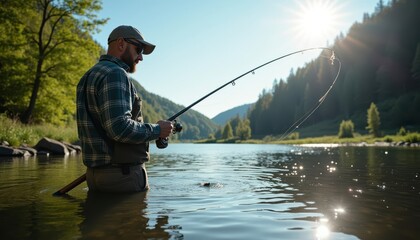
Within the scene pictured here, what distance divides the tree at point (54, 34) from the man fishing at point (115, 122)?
2365 centimetres

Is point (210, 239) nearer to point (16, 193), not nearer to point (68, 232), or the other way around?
point (68, 232)

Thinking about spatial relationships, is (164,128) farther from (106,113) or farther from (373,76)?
(373,76)

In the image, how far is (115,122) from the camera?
526 centimetres

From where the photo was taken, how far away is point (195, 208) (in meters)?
5.96

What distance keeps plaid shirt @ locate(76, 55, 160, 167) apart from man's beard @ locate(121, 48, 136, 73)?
0.24m

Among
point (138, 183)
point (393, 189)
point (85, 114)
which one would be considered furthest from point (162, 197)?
point (393, 189)

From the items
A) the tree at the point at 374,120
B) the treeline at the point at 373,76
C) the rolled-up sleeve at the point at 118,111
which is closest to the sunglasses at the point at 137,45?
the rolled-up sleeve at the point at 118,111

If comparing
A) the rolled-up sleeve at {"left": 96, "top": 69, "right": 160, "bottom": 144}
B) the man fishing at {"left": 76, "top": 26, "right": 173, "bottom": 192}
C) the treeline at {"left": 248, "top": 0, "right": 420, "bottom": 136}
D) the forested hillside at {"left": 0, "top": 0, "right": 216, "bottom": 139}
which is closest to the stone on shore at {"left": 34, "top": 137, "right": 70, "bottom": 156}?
the forested hillside at {"left": 0, "top": 0, "right": 216, "bottom": 139}

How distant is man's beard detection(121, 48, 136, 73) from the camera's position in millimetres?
6039

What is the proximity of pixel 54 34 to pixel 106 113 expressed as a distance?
86.9 feet

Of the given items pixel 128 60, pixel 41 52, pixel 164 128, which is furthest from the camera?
pixel 41 52

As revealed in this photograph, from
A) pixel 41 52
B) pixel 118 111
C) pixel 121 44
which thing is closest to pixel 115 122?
pixel 118 111

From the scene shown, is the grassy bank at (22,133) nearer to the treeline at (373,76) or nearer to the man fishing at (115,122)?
the man fishing at (115,122)

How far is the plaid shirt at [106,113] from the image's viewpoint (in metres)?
5.31
